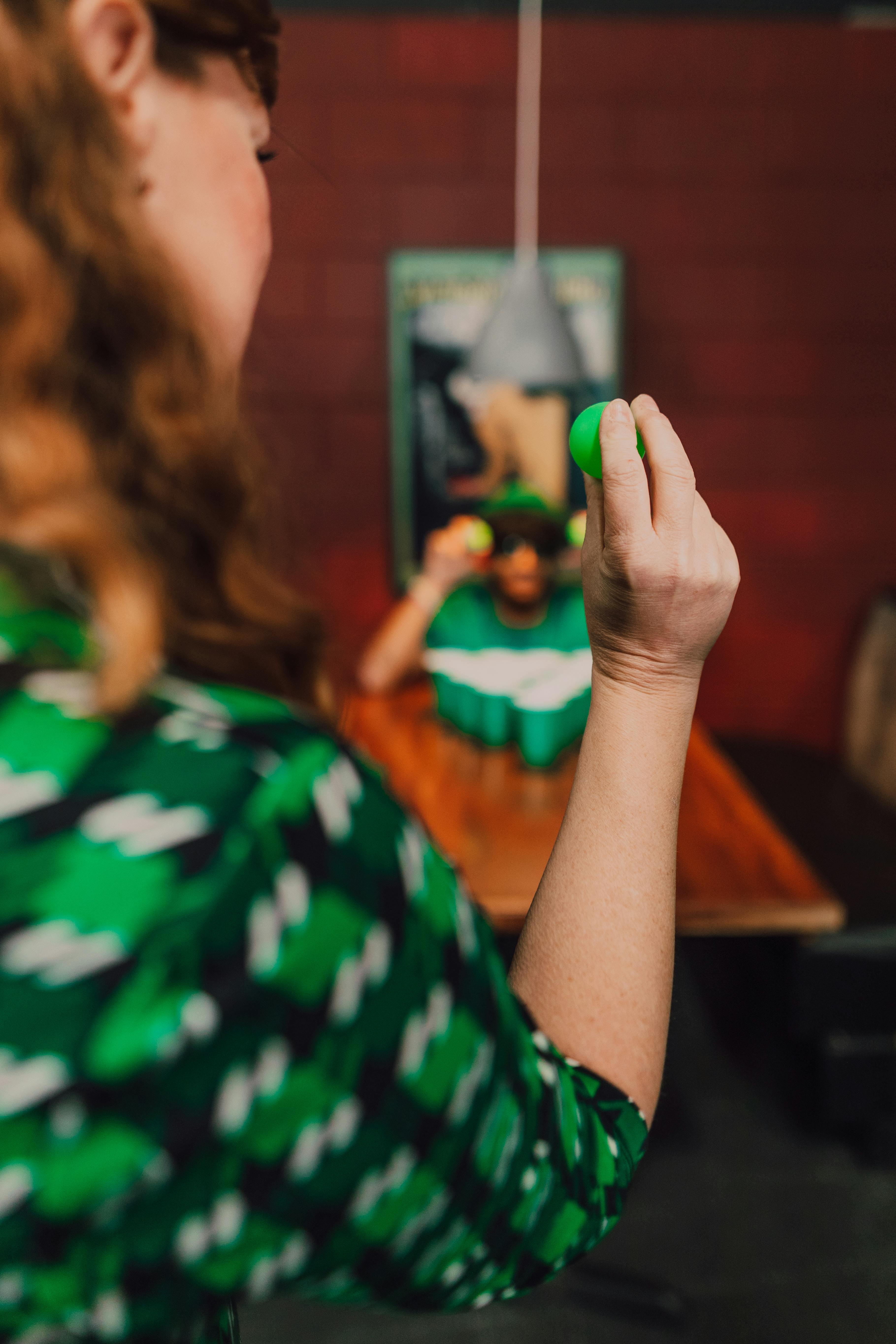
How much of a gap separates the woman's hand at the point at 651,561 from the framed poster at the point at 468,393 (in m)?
2.43

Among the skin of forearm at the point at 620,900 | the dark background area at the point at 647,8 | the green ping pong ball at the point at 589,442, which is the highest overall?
the dark background area at the point at 647,8

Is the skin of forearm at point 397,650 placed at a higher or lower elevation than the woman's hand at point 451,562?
lower

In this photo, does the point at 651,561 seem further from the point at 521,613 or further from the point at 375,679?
the point at 375,679

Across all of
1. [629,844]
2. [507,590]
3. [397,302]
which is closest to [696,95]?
[397,302]

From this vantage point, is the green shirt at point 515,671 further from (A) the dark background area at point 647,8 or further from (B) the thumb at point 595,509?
(A) the dark background area at point 647,8

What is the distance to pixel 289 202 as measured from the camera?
57 centimetres

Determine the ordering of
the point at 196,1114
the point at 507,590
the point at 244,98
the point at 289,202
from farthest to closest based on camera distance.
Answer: the point at 507,590 → the point at 289,202 → the point at 244,98 → the point at 196,1114

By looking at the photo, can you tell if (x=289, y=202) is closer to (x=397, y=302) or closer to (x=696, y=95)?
(x=397, y=302)

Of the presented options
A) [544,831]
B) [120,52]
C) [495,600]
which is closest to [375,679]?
[495,600]

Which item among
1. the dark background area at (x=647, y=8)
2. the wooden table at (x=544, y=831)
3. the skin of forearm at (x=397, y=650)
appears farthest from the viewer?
the dark background area at (x=647, y=8)

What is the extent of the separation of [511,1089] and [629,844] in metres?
0.13

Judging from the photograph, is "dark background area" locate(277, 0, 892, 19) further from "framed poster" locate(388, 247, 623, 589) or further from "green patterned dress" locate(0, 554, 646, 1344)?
"green patterned dress" locate(0, 554, 646, 1344)

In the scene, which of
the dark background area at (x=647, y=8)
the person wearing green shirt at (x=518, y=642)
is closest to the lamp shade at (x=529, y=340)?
the person wearing green shirt at (x=518, y=642)

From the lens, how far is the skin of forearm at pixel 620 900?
0.47 metres
